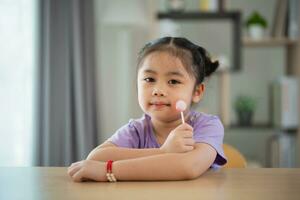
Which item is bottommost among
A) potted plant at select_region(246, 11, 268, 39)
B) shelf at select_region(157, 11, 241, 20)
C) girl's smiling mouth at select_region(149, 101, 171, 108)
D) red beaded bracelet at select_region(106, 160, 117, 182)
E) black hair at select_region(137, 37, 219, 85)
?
red beaded bracelet at select_region(106, 160, 117, 182)

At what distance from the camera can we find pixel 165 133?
4.18ft

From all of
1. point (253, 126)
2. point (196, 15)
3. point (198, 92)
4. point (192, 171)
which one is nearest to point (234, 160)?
point (198, 92)

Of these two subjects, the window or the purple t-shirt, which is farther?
the window

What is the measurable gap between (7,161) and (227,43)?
5.84ft

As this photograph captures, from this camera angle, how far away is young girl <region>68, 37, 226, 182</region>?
91 centimetres

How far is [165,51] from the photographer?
1188 millimetres

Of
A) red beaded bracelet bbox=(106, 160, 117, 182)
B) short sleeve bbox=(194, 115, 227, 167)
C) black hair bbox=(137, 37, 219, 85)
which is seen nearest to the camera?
red beaded bracelet bbox=(106, 160, 117, 182)

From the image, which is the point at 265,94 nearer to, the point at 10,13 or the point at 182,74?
the point at 10,13

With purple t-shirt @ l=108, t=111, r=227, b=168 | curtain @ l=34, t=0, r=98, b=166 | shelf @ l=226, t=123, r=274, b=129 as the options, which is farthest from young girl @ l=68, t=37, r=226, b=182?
shelf @ l=226, t=123, r=274, b=129

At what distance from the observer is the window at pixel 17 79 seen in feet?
8.68

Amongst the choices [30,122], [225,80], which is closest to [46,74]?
[30,122]

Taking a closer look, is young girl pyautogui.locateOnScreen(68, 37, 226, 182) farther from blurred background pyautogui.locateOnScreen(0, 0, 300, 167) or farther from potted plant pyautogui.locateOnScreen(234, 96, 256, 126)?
potted plant pyautogui.locateOnScreen(234, 96, 256, 126)

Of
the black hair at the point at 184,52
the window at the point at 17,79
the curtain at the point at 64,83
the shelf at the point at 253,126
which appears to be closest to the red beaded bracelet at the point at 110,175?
the black hair at the point at 184,52

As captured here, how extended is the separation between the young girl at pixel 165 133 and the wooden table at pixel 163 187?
0.10 feet
